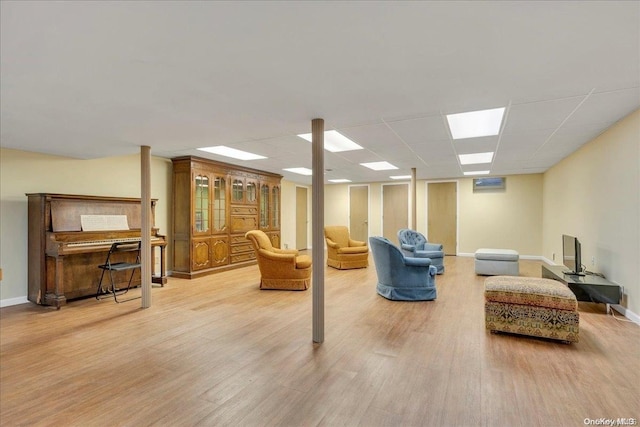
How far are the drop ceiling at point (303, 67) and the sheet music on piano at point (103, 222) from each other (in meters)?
1.30

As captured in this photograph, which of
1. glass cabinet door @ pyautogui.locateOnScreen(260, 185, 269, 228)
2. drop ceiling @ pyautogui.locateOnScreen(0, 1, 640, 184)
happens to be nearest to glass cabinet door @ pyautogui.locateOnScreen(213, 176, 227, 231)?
glass cabinet door @ pyautogui.locateOnScreen(260, 185, 269, 228)

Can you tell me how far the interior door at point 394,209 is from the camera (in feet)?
33.4

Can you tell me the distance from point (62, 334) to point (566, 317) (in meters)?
5.19

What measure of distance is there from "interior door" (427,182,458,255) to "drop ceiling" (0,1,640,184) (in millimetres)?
5553

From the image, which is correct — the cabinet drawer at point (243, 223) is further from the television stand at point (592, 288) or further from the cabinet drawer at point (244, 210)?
the television stand at point (592, 288)

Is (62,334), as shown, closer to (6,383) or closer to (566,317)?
(6,383)

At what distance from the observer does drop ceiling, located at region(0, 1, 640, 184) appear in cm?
160

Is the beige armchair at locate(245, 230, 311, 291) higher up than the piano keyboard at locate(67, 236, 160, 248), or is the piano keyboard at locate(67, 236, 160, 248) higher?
the piano keyboard at locate(67, 236, 160, 248)

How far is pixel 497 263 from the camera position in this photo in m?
6.25

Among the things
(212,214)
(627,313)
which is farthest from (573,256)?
(212,214)

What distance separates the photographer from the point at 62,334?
3.38 m

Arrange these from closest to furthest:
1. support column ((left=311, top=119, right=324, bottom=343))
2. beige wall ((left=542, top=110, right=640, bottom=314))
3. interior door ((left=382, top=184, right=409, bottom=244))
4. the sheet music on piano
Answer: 1. support column ((left=311, top=119, right=324, bottom=343))
2. beige wall ((left=542, top=110, right=640, bottom=314))
3. the sheet music on piano
4. interior door ((left=382, top=184, right=409, bottom=244))

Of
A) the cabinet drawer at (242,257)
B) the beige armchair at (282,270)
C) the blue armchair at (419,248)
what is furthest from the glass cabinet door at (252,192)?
the blue armchair at (419,248)

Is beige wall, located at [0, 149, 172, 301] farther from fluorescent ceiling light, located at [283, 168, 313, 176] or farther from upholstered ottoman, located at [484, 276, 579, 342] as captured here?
upholstered ottoman, located at [484, 276, 579, 342]
